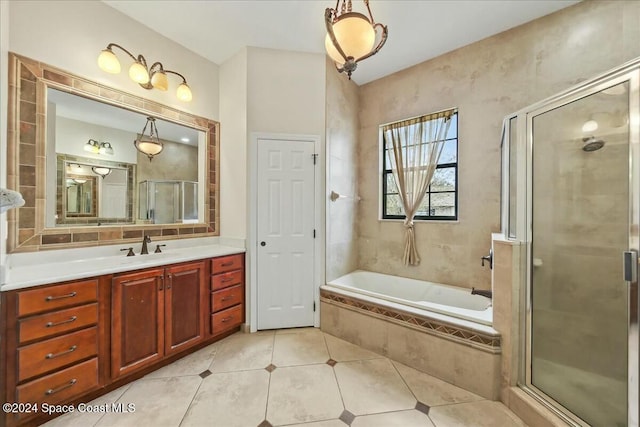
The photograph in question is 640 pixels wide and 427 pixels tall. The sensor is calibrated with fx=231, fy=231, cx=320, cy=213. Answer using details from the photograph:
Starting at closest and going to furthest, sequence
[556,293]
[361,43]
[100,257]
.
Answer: [361,43] < [556,293] < [100,257]

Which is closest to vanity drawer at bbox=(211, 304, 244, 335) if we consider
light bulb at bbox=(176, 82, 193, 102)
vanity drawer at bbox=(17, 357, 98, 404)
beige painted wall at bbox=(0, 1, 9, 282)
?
vanity drawer at bbox=(17, 357, 98, 404)

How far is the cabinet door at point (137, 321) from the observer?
158 cm

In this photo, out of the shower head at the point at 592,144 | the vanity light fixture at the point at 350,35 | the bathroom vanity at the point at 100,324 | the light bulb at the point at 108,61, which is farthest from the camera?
the light bulb at the point at 108,61

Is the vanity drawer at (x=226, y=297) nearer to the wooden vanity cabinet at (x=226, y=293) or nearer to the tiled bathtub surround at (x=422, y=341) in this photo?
the wooden vanity cabinet at (x=226, y=293)

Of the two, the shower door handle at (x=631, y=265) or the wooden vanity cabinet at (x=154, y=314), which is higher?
the shower door handle at (x=631, y=265)

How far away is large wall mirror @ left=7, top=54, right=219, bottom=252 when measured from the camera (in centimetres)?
160

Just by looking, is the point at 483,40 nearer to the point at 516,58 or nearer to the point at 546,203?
the point at 516,58

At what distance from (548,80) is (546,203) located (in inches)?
50.6

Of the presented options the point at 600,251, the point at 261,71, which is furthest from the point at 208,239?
the point at 600,251

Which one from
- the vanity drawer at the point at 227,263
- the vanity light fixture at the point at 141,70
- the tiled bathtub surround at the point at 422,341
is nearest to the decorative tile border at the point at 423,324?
the tiled bathtub surround at the point at 422,341

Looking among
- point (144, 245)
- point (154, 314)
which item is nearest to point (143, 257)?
point (144, 245)

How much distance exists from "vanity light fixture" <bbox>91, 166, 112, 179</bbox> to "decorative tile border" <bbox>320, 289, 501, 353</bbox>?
7.58 ft

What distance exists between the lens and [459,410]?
59.2 inches

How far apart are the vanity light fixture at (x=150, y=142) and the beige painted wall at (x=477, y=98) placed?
239 cm
